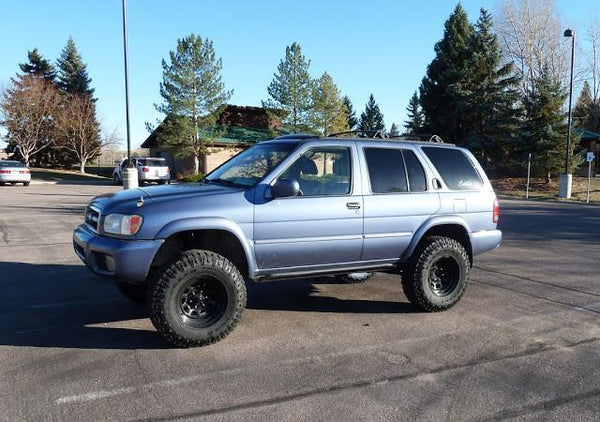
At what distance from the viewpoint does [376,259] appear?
5.53 meters

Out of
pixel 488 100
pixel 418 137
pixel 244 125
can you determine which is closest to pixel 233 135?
pixel 244 125

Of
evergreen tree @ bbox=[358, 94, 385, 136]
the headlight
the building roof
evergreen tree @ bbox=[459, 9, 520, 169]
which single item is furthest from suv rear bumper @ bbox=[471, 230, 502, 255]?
evergreen tree @ bbox=[358, 94, 385, 136]

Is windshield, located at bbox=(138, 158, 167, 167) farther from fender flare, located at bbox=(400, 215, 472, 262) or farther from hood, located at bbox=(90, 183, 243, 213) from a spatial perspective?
fender flare, located at bbox=(400, 215, 472, 262)

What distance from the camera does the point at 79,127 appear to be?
47.1 m

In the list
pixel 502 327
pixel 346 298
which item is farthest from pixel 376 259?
pixel 502 327

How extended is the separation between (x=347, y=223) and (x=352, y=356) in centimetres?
137

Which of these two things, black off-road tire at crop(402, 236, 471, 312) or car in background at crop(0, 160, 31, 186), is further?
car in background at crop(0, 160, 31, 186)

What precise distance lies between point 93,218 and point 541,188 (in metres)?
31.6

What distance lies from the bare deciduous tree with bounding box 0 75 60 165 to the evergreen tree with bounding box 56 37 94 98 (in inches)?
231

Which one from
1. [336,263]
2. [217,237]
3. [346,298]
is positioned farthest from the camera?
[346,298]

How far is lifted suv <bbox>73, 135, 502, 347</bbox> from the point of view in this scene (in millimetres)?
4531

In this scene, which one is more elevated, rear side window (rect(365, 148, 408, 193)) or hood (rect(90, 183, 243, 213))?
rear side window (rect(365, 148, 408, 193))

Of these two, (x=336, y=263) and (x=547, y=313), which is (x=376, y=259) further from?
(x=547, y=313)

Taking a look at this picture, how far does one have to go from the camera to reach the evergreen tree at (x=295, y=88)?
3691cm
